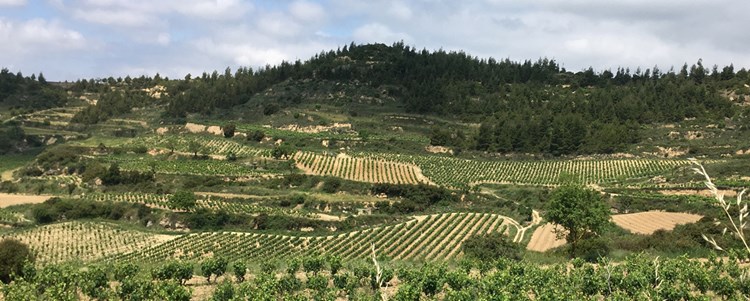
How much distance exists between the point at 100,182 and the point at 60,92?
125m

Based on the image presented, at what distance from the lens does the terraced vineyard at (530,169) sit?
89.5 m

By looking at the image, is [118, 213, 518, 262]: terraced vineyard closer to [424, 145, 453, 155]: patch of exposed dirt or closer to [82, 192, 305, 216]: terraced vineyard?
[82, 192, 305, 216]: terraced vineyard

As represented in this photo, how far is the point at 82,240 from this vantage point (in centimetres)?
5975

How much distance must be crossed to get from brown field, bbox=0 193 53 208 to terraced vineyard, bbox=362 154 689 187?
175 feet

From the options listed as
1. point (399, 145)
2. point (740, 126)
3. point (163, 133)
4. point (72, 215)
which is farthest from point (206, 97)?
point (740, 126)

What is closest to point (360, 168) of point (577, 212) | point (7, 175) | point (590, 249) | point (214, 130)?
point (214, 130)

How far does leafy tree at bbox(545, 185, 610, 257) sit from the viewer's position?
34.9 metres

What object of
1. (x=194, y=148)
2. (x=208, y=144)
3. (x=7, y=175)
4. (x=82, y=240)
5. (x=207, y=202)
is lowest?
(x=7, y=175)

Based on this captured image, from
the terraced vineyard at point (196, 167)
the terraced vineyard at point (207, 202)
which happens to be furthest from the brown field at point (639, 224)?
the terraced vineyard at point (196, 167)

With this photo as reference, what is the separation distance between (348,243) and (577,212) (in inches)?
968

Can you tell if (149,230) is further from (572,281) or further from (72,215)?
(572,281)

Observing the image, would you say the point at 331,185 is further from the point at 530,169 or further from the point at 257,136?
the point at 257,136

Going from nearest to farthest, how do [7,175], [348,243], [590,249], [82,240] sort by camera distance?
[590,249] < [348,243] < [82,240] < [7,175]

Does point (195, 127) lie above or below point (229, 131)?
below
